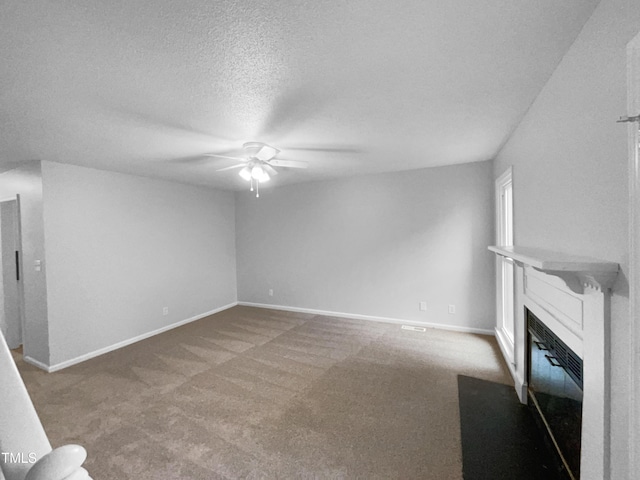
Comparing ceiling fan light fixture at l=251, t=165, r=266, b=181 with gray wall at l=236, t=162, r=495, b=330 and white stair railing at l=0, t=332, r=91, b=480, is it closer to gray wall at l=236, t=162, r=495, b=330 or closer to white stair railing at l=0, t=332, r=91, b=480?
gray wall at l=236, t=162, r=495, b=330

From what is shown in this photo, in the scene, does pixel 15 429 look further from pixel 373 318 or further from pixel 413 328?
pixel 373 318

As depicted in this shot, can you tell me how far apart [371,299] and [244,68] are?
3809 millimetres

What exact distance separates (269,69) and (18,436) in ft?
5.53

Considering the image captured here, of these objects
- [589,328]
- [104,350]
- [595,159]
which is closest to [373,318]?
[589,328]

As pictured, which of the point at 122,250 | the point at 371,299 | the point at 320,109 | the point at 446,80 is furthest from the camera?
the point at 371,299

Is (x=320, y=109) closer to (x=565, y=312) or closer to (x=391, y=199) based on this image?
(x=565, y=312)

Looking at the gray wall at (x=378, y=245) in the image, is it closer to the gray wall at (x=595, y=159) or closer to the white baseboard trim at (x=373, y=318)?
the white baseboard trim at (x=373, y=318)

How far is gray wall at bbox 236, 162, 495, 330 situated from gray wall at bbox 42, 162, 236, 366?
104cm

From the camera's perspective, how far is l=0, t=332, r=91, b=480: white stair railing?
0.41m

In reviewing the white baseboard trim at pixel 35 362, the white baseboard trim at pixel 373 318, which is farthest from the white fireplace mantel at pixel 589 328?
the white baseboard trim at pixel 35 362

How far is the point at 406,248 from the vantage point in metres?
4.24

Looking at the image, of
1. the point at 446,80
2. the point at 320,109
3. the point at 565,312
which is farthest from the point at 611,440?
the point at 320,109

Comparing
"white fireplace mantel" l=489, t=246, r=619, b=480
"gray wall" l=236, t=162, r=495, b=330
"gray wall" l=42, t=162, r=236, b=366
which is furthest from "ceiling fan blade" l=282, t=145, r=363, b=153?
"gray wall" l=42, t=162, r=236, b=366

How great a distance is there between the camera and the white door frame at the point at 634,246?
0.92 metres
